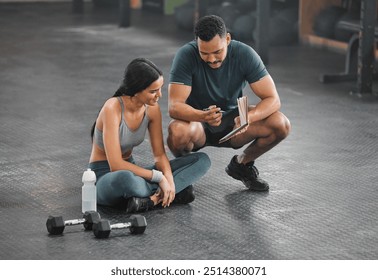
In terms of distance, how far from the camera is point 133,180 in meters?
4.31

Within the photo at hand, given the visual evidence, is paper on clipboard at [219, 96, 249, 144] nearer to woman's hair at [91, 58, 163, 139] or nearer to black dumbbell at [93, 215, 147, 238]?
woman's hair at [91, 58, 163, 139]

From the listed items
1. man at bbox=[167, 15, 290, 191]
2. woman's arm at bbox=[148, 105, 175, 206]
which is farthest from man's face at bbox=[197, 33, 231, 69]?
woman's arm at bbox=[148, 105, 175, 206]

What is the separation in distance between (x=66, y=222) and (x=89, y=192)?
26cm

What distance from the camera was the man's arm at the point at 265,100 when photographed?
4570mm

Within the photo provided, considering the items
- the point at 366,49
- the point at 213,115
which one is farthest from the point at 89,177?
the point at 366,49

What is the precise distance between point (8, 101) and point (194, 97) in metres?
2.73

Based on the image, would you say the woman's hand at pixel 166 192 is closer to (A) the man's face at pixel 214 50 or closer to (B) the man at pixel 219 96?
(B) the man at pixel 219 96

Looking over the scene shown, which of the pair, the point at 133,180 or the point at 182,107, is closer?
the point at 133,180

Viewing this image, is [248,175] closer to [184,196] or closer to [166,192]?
[184,196]

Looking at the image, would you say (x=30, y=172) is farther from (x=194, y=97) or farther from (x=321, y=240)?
(x=321, y=240)

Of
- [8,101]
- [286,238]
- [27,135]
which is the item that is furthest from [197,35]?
[8,101]

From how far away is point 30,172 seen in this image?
16.8ft

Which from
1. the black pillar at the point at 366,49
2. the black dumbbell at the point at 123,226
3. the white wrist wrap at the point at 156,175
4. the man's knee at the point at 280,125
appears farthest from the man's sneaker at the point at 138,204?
the black pillar at the point at 366,49

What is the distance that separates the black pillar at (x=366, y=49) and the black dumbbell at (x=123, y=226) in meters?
3.57
